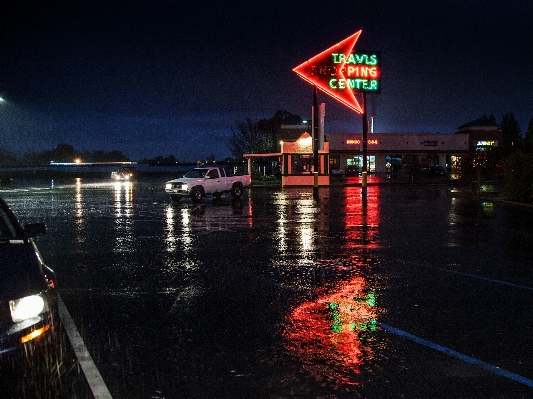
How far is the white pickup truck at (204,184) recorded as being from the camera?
90.6 ft

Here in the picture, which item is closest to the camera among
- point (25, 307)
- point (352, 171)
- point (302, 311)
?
point (25, 307)

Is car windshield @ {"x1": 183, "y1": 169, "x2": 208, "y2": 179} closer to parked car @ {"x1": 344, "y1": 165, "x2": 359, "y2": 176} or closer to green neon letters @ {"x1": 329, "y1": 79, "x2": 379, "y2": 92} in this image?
green neon letters @ {"x1": 329, "y1": 79, "x2": 379, "y2": 92}

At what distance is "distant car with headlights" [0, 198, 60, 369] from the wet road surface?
54 cm

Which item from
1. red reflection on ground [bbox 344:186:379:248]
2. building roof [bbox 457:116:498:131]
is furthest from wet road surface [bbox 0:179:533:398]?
building roof [bbox 457:116:498:131]

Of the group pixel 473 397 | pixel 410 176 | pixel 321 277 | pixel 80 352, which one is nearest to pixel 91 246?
pixel 321 277

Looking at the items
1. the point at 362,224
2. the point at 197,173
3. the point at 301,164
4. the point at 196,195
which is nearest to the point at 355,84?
the point at 197,173

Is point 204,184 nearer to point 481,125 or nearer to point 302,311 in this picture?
point 302,311

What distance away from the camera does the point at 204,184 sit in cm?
2845

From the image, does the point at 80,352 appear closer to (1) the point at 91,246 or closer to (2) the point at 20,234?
(2) the point at 20,234

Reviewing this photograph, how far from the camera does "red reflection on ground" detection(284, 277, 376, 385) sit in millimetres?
5169

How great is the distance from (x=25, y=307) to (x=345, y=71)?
30528 mm

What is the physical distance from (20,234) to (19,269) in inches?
51.6

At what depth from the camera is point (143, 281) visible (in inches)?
352

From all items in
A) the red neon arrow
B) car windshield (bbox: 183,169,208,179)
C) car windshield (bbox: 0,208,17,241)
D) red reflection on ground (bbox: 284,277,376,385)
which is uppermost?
the red neon arrow
